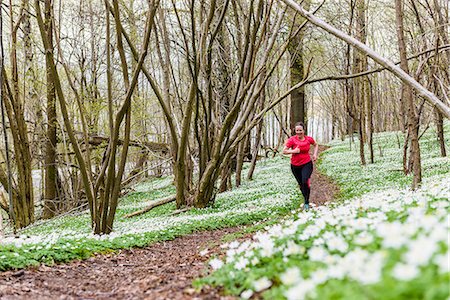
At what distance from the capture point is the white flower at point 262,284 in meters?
3.54

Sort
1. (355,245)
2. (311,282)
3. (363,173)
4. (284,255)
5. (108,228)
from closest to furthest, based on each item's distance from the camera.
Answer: (311,282)
(355,245)
(284,255)
(108,228)
(363,173)

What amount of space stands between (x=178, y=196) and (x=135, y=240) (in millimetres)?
6824

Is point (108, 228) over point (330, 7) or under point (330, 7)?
under

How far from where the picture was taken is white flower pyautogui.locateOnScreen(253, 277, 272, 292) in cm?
354

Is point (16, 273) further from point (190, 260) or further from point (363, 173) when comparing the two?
point (363, 173)

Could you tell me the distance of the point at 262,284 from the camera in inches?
140

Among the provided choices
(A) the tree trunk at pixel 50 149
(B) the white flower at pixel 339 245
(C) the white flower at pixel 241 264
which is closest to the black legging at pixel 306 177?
(C) the white flower at pixel 241 264

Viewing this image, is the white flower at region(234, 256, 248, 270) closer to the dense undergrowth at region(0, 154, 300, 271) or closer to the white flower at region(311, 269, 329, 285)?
the white flower at region(311, 269, 329, 285)

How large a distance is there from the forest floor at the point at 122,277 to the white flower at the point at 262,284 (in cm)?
51

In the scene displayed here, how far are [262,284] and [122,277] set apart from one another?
415cm

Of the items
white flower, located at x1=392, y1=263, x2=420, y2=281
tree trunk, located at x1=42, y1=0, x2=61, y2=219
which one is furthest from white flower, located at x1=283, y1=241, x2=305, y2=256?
tree trunk, located at x1=42, y1=0, x2=61, y2=219

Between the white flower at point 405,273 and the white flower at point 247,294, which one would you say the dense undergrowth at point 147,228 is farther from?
the white flower at point 405,273

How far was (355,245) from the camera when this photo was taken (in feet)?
12.7

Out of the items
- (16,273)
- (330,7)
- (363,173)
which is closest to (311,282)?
(16,273)
